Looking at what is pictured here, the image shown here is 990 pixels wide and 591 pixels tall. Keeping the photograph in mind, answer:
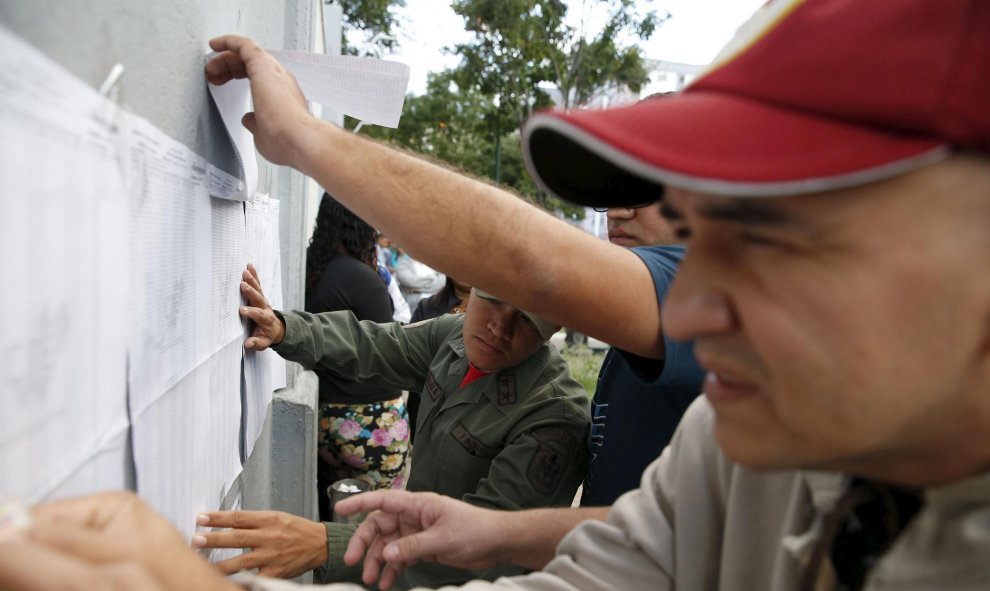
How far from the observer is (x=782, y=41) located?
816mm

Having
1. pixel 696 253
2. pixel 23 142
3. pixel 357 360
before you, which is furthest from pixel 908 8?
pixel 357 360

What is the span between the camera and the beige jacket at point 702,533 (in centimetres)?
102

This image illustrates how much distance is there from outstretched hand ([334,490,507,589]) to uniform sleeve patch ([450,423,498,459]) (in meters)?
0.48

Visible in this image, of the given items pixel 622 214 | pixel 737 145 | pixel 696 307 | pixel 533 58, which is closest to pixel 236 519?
pixel 696 307

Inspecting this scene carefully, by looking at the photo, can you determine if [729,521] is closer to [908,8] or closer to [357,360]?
[908,8]

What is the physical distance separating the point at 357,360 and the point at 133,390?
159cm

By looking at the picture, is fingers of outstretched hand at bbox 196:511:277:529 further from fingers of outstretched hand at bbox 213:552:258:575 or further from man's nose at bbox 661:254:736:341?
man's nose at bbox 661:254:736:341

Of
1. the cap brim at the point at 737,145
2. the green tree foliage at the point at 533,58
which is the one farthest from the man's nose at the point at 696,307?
the green tree foliage at the point at 533,58

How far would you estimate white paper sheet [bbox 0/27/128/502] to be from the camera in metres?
0.72

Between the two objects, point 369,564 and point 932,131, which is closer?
point 932,131

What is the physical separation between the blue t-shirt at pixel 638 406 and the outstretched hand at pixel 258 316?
0.95 meters

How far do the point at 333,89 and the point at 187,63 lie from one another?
0.36m

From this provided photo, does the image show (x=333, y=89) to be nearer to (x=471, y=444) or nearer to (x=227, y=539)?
(x=227, y=539)

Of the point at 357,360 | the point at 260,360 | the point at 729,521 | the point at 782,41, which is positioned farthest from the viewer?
the point at 357,360
